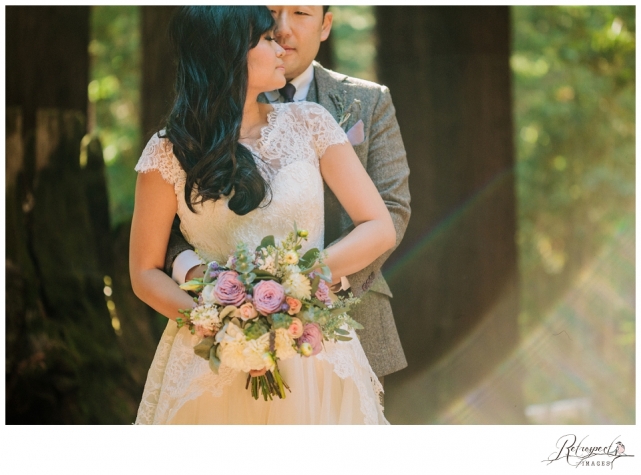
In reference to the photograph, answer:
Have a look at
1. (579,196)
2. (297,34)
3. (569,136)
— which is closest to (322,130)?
(297,34)

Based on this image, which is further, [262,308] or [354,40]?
[354,40]

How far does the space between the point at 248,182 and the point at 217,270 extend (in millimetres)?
368

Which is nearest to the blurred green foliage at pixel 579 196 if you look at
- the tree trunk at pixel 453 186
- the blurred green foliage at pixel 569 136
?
the blurred green foliage at pixel 569 136

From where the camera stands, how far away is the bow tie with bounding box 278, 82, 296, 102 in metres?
3.18

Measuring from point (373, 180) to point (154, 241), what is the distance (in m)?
0.91

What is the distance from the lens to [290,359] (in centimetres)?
282

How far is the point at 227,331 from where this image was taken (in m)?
2.49

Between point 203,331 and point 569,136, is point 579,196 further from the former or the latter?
point 203,331

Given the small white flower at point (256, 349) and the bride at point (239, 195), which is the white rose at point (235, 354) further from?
the bride at point (239, 195)

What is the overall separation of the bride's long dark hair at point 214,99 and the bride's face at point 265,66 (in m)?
0.02

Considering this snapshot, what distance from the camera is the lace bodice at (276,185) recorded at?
280 cm

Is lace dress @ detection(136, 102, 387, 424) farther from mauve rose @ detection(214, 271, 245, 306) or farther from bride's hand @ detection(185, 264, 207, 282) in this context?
mauve rose @ detection(214, 271, 245, 306)

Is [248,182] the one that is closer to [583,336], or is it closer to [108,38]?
[583,336]
